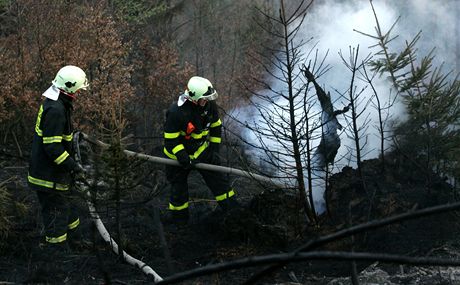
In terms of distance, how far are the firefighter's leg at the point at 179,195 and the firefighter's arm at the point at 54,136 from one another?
1772 millimetres

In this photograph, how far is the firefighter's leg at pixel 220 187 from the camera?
8148 millimetres

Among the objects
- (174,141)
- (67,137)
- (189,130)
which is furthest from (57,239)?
(189,130)

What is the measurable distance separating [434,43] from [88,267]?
8.18m

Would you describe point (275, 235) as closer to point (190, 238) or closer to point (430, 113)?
point (190, 238)

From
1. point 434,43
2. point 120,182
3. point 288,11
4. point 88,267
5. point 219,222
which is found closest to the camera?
point 120,182

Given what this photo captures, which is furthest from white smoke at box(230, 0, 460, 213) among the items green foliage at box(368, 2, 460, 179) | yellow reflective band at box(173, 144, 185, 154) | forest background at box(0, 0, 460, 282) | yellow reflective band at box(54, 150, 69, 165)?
yellow reflective band at box(54, 150, 69, 165)

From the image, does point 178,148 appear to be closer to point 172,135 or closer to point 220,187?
point 172,135

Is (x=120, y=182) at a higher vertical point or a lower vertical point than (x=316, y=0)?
lower

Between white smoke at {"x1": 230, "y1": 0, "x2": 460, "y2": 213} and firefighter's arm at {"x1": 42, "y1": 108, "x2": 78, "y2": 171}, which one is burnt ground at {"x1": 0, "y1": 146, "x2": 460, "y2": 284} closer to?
firefighter's arm at {"x1": 42, "y1": 108, "x2": 78, "y2": 171}

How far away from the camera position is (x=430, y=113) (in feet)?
28.8

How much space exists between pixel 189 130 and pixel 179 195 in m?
0.81

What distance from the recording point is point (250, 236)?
7625 millimetres

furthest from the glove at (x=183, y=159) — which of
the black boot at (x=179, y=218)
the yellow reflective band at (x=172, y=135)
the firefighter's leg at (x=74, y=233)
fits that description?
the firefighter's leg at (x=74, y=233)

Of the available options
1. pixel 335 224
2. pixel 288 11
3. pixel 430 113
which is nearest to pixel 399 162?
pixel 430 113
